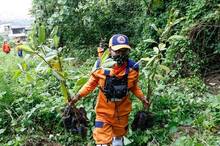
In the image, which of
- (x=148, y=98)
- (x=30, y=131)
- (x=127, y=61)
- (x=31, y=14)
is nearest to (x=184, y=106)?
(x=148, y=98)

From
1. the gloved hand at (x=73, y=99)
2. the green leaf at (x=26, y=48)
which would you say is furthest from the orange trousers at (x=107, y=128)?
the green leaf at (x=26, y=48)

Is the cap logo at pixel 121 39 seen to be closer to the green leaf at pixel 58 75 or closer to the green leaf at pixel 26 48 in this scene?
the green leaf at pixel 58 75

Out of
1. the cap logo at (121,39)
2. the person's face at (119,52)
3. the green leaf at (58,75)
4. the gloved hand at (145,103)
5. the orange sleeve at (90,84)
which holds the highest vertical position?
the cap logo at (121,39)

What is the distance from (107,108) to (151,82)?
112cm

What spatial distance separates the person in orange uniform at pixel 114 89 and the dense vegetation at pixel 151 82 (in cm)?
25

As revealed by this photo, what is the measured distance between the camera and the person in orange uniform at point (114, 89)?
16.7 ft

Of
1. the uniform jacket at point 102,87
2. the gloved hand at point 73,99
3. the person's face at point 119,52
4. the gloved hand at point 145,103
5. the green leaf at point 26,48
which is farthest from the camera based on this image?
the gloved hand at point 145,103

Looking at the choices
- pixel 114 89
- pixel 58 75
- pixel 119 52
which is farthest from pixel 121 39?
pixel 58 75

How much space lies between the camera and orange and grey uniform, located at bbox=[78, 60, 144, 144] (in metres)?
5.19

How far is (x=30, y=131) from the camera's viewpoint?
21.0 feet

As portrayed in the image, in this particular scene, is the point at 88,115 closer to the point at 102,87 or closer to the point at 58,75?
the point at 102,87

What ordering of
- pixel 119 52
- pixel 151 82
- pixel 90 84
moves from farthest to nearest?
pixel 151 82 → pixel 90 84 → pixel 119 52

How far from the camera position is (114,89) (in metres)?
5.09

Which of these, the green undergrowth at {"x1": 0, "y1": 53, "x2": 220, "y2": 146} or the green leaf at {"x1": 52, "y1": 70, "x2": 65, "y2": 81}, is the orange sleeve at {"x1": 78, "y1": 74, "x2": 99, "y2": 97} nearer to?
the green undergrowth at {"x1": 0, "y1": 53, "x2": 220, "y2": 146}
